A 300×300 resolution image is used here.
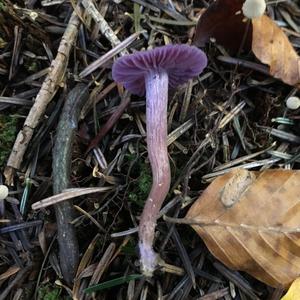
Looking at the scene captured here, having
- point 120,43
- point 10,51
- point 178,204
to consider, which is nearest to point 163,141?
point 178,204

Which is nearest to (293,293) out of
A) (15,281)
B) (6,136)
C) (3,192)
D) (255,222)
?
(255,222)

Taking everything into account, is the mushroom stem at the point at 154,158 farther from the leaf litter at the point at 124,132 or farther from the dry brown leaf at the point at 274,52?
the dry brown leaf at the point at 274,52

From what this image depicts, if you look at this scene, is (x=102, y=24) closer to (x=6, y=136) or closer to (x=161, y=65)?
(x=161, y=65)

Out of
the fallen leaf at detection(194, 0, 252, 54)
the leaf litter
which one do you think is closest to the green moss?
the leaf litter

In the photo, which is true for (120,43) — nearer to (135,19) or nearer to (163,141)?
(135,19)

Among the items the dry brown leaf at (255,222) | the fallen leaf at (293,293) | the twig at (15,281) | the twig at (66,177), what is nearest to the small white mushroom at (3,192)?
the twig at (66,177)

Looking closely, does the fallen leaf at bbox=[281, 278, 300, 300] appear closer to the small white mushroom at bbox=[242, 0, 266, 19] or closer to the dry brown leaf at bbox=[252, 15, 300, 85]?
the dry brown leaf at bbox=[252, 15, 300, 85]
